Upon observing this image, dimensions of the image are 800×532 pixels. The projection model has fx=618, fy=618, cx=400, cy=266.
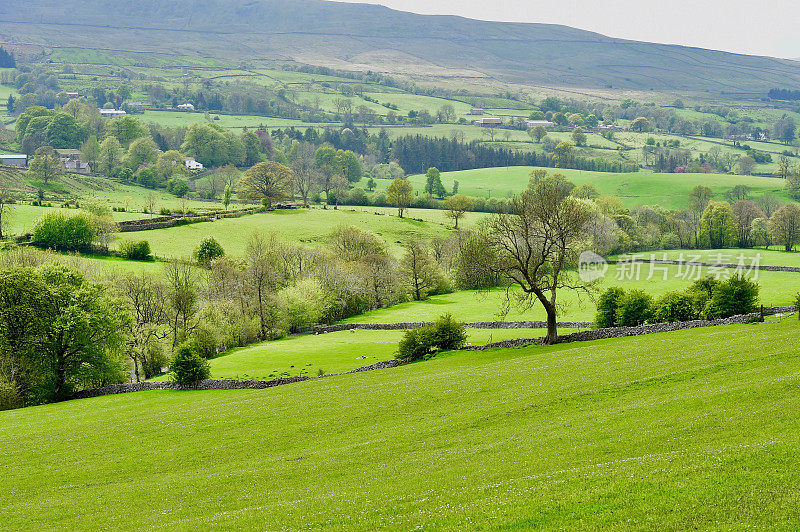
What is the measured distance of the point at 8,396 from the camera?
178 ft

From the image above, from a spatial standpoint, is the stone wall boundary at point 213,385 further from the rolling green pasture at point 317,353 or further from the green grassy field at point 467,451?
the green grassy field at point 467,451

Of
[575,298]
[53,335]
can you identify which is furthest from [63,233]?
[575,298]

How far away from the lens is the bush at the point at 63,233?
108m

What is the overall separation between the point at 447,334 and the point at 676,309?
2141 centimetres

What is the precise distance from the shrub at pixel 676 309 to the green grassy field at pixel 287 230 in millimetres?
76564

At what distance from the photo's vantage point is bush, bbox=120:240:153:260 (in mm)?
107856

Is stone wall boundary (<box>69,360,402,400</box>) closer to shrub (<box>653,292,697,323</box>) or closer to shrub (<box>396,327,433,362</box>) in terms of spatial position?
shrub (<box>396,327,433,362</box>)

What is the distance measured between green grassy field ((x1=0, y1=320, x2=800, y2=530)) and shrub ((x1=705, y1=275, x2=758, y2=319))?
1072 cm

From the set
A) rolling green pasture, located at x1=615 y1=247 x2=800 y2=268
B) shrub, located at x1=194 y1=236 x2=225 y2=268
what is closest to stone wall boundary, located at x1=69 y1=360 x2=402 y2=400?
shrub, located at x1=194 y1=236 x2=225 y2=268

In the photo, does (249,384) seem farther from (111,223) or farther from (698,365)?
(111,223)

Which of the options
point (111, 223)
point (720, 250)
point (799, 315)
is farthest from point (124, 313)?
point (720, 250)

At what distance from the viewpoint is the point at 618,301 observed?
6038 centimetres

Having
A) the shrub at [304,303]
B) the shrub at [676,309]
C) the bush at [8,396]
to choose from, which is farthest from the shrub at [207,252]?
the shrub at [676,309]

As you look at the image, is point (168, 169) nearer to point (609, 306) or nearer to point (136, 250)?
point (136, 250)
